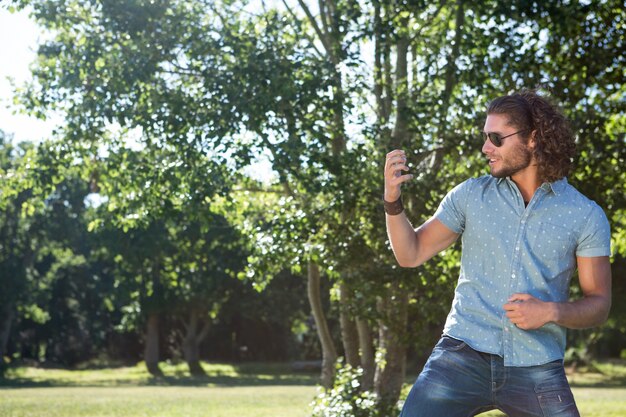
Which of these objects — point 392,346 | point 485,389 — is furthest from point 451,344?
point 392,346

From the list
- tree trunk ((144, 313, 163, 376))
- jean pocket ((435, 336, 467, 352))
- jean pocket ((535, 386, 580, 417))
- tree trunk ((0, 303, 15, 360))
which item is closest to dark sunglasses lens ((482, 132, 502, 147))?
jean pocket ((435, 336, 467, 352))

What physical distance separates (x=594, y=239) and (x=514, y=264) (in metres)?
0.30

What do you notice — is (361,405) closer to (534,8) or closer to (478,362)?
(534,8)

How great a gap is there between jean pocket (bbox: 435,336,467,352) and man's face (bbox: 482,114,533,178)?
2.08ft

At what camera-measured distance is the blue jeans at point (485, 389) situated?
3.65 m

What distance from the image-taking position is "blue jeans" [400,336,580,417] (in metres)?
3.65

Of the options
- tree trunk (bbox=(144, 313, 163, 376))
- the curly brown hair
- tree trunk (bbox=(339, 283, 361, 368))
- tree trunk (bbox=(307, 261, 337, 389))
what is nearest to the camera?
the curly brown hair

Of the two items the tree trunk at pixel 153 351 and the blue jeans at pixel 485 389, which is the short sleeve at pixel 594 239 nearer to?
the blue jeans at pixel 485 389

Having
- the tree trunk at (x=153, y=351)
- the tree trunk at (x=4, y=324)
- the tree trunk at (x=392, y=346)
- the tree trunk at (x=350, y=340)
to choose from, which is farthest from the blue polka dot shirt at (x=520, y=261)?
the tree trunk at (x=4, y=324)

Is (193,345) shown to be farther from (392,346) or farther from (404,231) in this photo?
(404,231)

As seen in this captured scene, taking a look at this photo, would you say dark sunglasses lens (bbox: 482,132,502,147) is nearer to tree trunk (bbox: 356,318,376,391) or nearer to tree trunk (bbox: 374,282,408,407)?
tree trunk (bbox: 374,282,408,407)

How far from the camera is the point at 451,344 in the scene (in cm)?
380

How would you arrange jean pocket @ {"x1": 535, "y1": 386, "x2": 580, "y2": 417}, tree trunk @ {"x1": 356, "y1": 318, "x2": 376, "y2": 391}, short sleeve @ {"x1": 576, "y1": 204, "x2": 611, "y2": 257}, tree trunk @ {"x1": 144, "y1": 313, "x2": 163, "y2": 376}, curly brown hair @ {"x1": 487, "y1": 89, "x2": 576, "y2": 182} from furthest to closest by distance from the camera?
tree trunk @ {"x1": 144, "y1": 313, "x2": 163, "y2": 376} < tree trunk @ {"x1": 356, "y1": 318, "x2": 376, "y2": 391} < curly brown hair @ {"x1": 487, "y1": 89, "x2": 576, "y2": 182} < short sleeve @ {"x1": 576, "y1": 204, "x2": 611, "y2": 257} < jean pocket @ {"x1": 535, "y1": 386, "x2": 580, "y2": 417}

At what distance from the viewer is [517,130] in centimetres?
388
